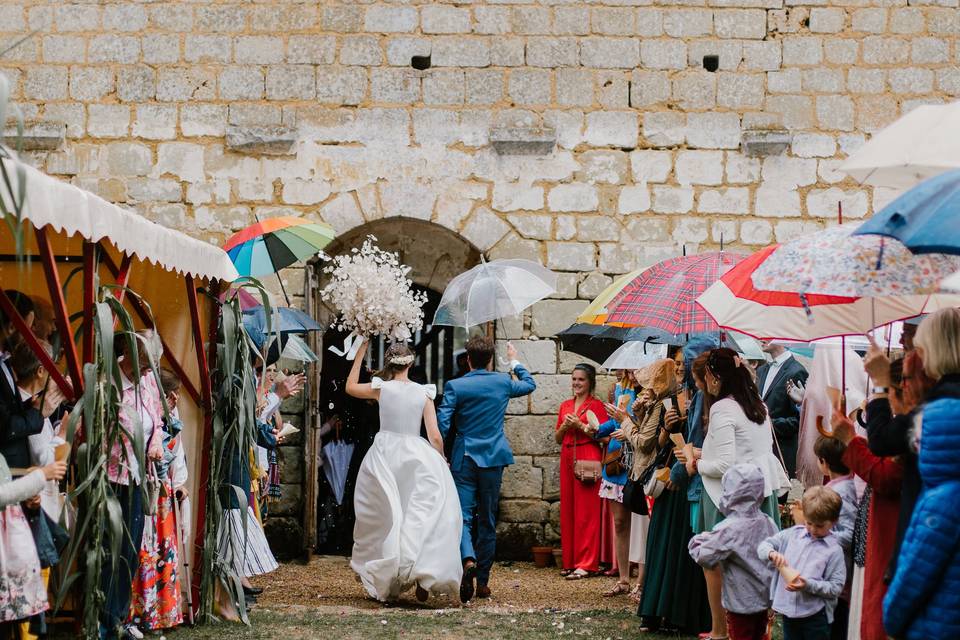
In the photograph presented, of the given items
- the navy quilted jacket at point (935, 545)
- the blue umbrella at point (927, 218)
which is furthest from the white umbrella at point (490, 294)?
the navy quilted jacket at point (935, 545)

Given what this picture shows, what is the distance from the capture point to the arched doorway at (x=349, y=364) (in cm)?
964

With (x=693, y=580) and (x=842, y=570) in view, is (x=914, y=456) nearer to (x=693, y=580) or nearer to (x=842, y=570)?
(x=842, y=570)

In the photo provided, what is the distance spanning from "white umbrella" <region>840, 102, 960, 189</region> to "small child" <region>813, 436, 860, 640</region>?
1.19 metres

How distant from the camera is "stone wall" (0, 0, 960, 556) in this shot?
32.1ft

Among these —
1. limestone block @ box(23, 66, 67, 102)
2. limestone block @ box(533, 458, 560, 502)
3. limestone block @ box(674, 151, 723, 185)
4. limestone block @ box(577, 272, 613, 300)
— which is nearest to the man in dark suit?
limestone block @ box(577, 272, 613, 300)

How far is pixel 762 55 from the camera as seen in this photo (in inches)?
389

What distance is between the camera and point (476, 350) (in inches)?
305

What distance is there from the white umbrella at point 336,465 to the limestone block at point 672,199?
327cm

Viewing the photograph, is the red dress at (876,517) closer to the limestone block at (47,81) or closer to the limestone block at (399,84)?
the limestone block at (399,84)

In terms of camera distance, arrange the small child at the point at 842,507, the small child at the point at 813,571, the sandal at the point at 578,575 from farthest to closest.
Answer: the sandal at the point at 578,575 < the small child at the point at 842,507 < the small child at the point at 813,571

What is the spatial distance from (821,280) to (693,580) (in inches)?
92.0

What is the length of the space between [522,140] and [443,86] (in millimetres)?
787

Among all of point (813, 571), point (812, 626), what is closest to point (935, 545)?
point (813, 571)

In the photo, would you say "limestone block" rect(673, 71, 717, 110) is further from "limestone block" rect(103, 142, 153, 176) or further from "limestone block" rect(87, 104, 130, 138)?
"limestone block" rect(87, 104, 130, 138)
